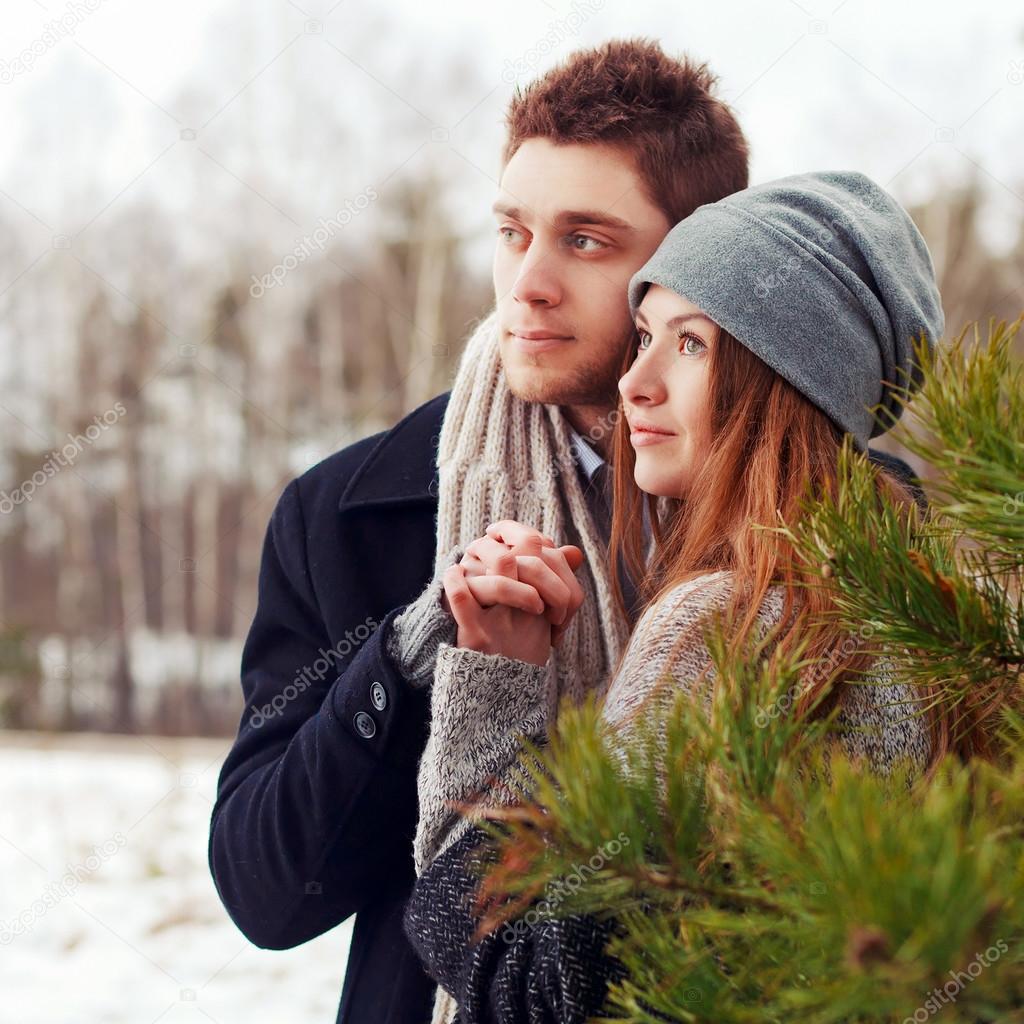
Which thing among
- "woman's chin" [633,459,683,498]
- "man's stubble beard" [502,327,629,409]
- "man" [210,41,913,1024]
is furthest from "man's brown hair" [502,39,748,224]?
"woman's chin" [633,459,683,498]

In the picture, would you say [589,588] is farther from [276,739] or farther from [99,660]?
[99,660]

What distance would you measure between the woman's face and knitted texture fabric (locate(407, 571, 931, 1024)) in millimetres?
210

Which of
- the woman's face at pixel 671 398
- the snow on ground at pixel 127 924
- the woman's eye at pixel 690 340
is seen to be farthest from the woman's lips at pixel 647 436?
the snow on ground at pixel 127 924

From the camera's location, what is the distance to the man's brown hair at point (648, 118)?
1.64 meters

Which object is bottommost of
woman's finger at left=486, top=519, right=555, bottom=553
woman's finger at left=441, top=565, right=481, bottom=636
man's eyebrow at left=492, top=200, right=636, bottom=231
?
woman's finger at left=441, top=565, right=481, bottom=636

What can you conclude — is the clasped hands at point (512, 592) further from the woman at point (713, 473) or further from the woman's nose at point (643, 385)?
the woman's nose at point (643, 385)

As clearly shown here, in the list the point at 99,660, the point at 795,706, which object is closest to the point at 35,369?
the point at 99,660

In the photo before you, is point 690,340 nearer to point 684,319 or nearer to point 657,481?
point 684,319

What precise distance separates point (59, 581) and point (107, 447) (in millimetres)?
1739

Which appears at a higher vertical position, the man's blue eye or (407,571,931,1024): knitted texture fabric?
the man's blue eye

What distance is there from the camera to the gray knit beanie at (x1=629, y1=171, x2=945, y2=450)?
1.37m

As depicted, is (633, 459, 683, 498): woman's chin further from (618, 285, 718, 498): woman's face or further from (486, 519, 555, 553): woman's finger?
(486, 519, 555, 553): woman's finger

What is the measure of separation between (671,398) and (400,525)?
49cm

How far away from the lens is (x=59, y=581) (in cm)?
1368
